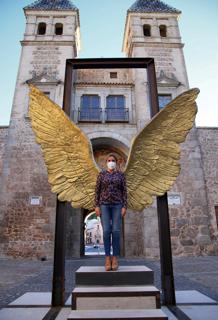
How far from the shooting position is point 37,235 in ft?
33.0

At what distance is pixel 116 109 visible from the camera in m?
12.7

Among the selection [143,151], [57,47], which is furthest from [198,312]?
[57,47]

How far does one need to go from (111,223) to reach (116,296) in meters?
0.90

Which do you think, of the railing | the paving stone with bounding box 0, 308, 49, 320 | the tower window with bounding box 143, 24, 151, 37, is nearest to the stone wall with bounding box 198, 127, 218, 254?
the railing

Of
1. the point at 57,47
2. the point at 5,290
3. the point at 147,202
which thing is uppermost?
the point at 57,47

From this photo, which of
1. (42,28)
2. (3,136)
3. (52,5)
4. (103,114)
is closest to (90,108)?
(103,114)

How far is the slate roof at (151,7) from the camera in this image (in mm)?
15859

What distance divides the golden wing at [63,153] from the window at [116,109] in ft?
29.8

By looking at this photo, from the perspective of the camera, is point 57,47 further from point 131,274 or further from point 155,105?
point 131,274

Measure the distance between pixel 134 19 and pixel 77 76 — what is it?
18.8 feet

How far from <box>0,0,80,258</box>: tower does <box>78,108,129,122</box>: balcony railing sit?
1.39 metres

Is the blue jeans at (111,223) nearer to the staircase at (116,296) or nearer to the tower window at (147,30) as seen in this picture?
the staircase at (116,296)

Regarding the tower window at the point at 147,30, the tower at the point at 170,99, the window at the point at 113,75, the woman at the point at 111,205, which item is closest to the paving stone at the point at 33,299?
the woman at the point at 111,205

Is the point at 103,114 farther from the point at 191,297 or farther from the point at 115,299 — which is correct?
the point at 115,299
